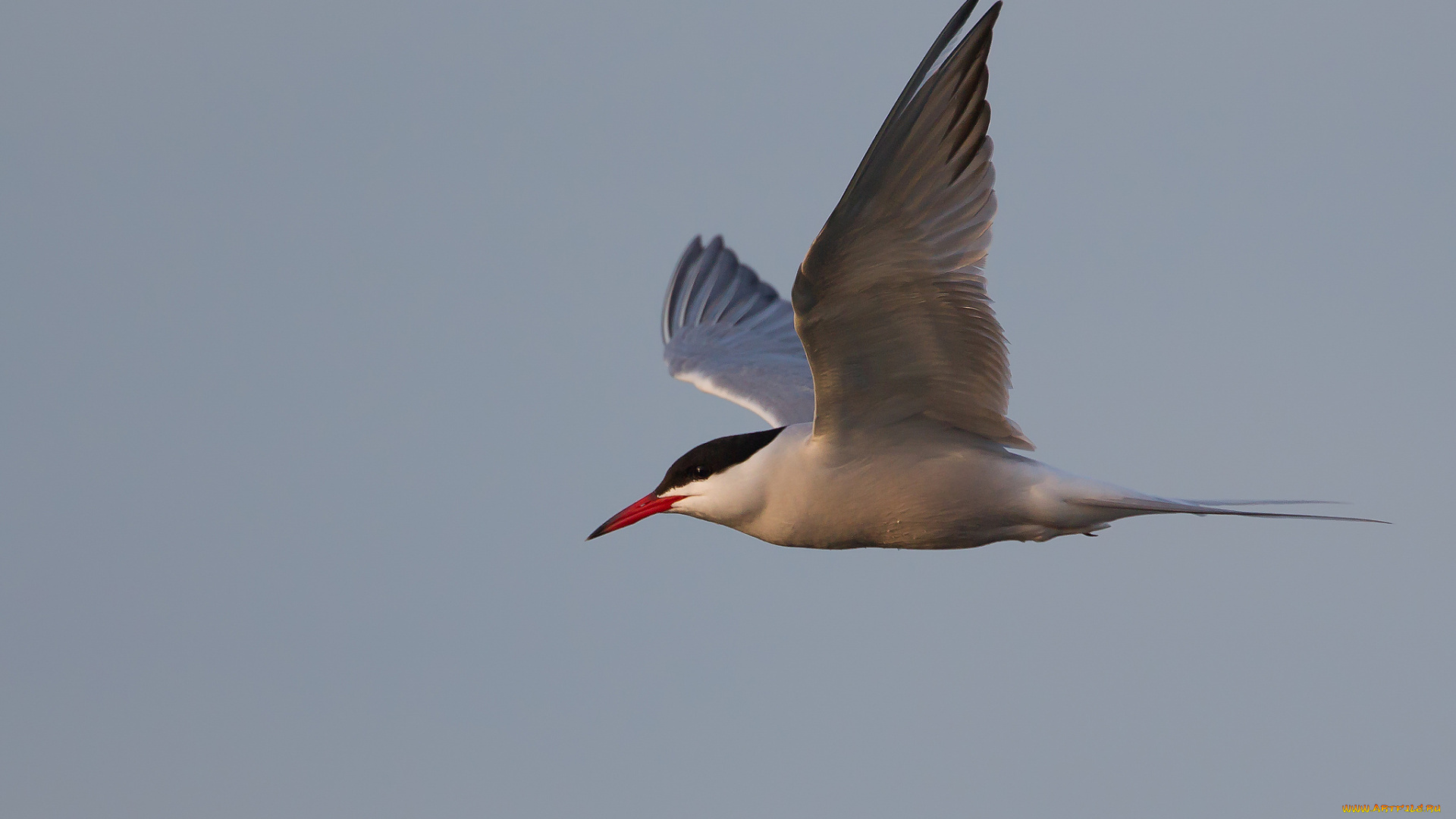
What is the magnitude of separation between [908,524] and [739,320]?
13.9 ft

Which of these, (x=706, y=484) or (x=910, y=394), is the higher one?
(x=910, y=394)

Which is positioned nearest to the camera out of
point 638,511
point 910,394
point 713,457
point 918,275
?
point 918,275

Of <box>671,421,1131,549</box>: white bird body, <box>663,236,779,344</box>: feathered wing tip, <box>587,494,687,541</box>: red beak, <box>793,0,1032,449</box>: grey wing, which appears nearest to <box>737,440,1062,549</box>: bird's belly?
<box>671,421,1131,549</box>: white bird body

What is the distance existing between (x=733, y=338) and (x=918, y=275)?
464 cm

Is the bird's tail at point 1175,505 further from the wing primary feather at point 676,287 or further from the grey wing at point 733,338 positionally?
the wing primary feather at point 676,287

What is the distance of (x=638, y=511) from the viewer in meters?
7.45

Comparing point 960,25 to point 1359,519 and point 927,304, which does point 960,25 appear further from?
point 1359,519

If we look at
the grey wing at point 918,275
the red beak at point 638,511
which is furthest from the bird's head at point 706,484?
the grey wing at point 918,275

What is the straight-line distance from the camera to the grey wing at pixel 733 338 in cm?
921

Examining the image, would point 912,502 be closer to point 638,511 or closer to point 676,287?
point 638,511

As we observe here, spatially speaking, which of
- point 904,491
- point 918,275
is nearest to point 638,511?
point 904,491

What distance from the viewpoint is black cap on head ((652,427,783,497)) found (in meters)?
7.09

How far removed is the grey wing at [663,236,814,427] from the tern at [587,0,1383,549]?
5.76ft

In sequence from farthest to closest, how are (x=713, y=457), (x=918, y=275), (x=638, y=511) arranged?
(x=638, y=511) → (x=713, y=457) → (x=918, y=275)
